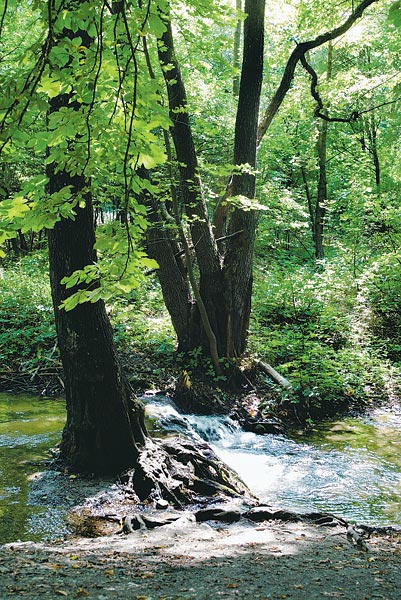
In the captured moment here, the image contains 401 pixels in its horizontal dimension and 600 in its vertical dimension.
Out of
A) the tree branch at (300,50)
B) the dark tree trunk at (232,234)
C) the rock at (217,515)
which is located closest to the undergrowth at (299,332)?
the dark tree trunk at (232,234)

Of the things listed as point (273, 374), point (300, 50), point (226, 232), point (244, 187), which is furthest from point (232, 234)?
point (300, 50)

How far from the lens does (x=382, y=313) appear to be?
1195 centimetres

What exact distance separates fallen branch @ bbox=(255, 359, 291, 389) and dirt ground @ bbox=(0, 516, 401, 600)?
480cm

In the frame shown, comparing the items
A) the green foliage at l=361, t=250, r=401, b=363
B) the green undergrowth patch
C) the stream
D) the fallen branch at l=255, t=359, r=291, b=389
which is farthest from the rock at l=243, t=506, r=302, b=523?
the green foliage at l=361, t=250, r=401, b=363

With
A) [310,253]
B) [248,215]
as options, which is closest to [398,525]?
[248,215]

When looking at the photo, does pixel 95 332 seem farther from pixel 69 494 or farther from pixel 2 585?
pixel 2 585

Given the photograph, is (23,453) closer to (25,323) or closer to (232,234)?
(232,234)

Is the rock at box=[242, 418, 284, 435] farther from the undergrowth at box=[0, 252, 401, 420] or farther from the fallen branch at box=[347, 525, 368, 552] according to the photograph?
the fallen branch at box=[347, 525, 368, 552]

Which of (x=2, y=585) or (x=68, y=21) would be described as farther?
(x=68, y=21)

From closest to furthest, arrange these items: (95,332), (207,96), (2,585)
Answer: (2,585)
(95,332)
(207,96)

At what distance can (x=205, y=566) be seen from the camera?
3.11 metres

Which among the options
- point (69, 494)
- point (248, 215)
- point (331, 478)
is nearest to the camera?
point (69, 494)

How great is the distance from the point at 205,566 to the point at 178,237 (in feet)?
22.6

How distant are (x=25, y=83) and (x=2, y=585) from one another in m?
2.55
